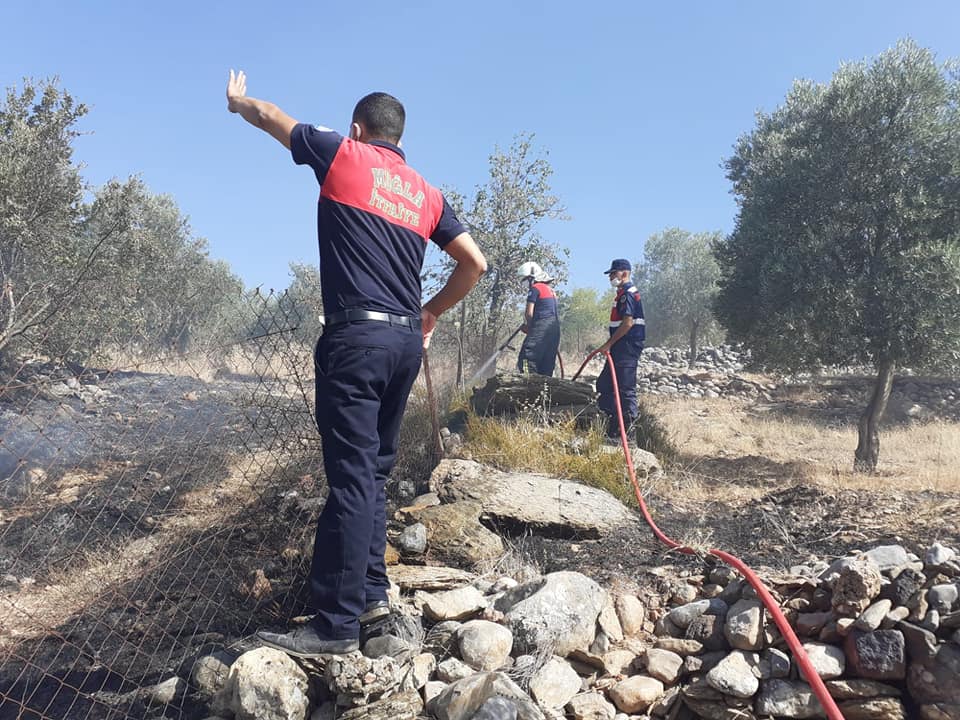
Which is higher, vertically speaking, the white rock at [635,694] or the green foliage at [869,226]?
the green foliage at [869,226]

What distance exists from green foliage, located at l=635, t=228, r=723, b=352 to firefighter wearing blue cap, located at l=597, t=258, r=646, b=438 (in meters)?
18.7

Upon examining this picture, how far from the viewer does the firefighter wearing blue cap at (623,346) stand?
7.21m

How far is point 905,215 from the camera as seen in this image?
798 centimetres

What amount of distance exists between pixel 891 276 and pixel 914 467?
7.49 feet

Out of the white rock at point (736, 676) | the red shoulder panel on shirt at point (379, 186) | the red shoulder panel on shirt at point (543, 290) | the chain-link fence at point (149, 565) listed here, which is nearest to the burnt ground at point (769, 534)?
the white rock at point (736, 676)

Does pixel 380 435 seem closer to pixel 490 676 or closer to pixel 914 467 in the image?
pixel 490 676

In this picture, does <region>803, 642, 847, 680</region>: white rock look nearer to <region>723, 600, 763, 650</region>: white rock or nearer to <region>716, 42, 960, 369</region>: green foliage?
<region>723, 600, 763, 650</region>: white rock

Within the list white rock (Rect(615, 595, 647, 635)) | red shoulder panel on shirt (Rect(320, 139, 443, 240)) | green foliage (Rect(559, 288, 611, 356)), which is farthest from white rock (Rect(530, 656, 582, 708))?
green foliage (Rect(559, 288, 611, 356))

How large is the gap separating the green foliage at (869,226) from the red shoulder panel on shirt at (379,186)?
699 cm

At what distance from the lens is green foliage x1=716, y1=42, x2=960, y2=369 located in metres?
7.89

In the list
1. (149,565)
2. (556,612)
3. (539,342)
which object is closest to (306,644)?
(556,612)

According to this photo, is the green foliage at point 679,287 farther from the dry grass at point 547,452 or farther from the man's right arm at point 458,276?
the man's right arm at point 458,276

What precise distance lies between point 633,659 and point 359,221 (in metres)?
2.15

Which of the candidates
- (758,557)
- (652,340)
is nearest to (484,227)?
(758,557)
